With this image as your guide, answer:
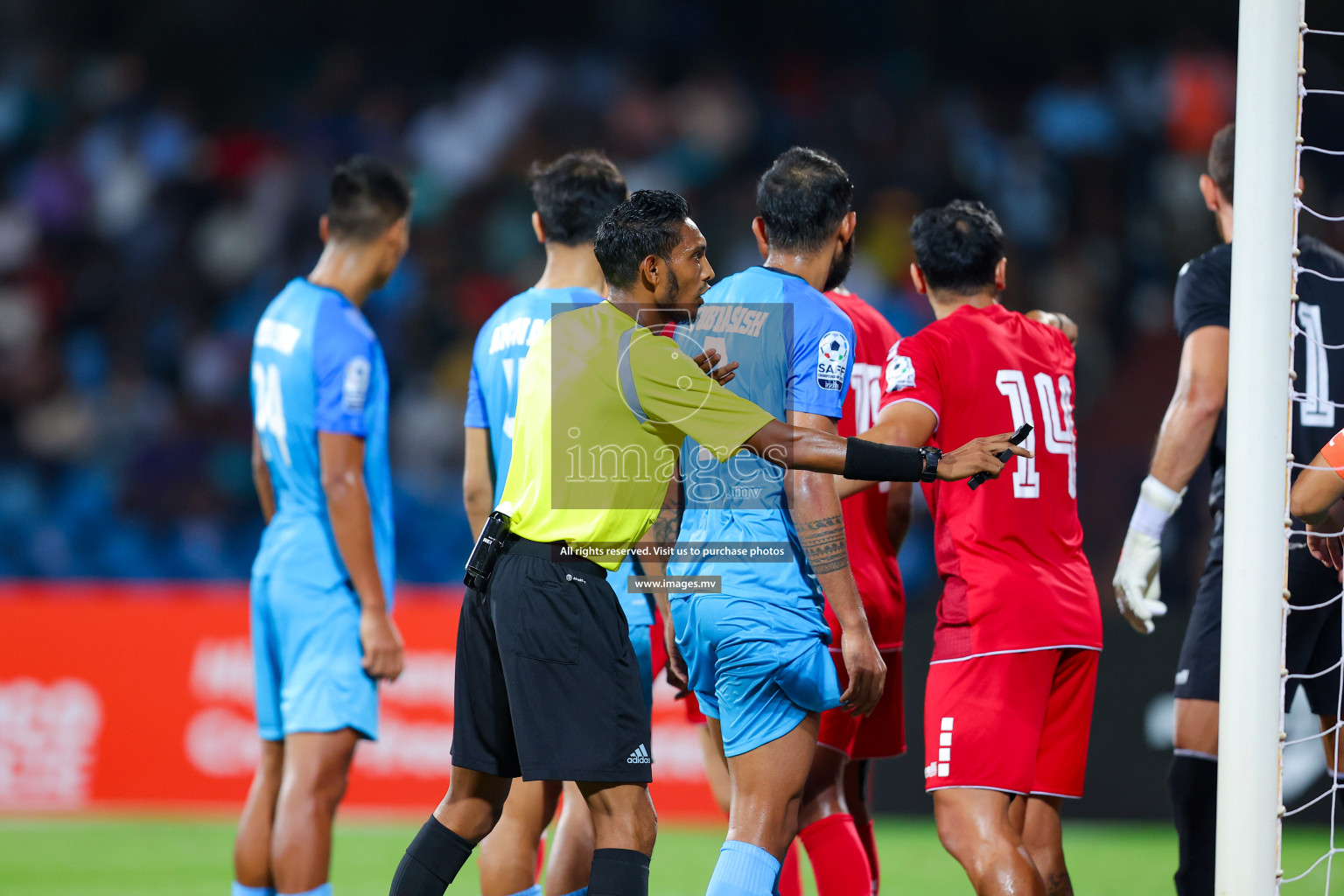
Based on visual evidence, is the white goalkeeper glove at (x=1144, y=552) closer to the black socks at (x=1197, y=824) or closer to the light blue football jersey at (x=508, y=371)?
the black socks at (x=1197, y=824)

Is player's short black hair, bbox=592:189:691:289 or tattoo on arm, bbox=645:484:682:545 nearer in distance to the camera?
player's short black hair, bbox=592:189:691:289

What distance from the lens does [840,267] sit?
4.25 metres

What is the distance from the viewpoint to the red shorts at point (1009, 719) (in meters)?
3.77

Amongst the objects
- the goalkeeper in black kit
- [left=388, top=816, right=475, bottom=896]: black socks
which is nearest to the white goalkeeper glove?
the goalkeeper in black kit

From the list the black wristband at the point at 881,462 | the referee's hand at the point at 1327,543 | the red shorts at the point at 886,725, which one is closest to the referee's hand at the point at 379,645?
the red shorts at the point at 886,725

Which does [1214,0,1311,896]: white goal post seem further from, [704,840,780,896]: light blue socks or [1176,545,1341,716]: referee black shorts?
[704,840,780,896]: light blue socks

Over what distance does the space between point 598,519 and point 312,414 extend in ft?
5.72

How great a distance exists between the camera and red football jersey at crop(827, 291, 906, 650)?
14.1 feet

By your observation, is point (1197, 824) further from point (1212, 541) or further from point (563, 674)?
point (563, 674)

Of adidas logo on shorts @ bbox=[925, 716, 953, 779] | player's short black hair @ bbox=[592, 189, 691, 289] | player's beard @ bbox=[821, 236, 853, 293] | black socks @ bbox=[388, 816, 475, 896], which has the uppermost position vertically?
player's beard @ bbox=[821, 236, 853, 293]

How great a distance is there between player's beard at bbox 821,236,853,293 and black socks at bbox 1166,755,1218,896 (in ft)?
6.65

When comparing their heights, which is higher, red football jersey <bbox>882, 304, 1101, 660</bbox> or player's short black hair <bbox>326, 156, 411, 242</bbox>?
player's short black hair <bbox>326, 156, 411, 242</bbox>

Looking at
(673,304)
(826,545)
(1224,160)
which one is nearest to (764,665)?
(826,545)

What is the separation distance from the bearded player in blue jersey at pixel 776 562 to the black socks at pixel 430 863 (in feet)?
2.38
